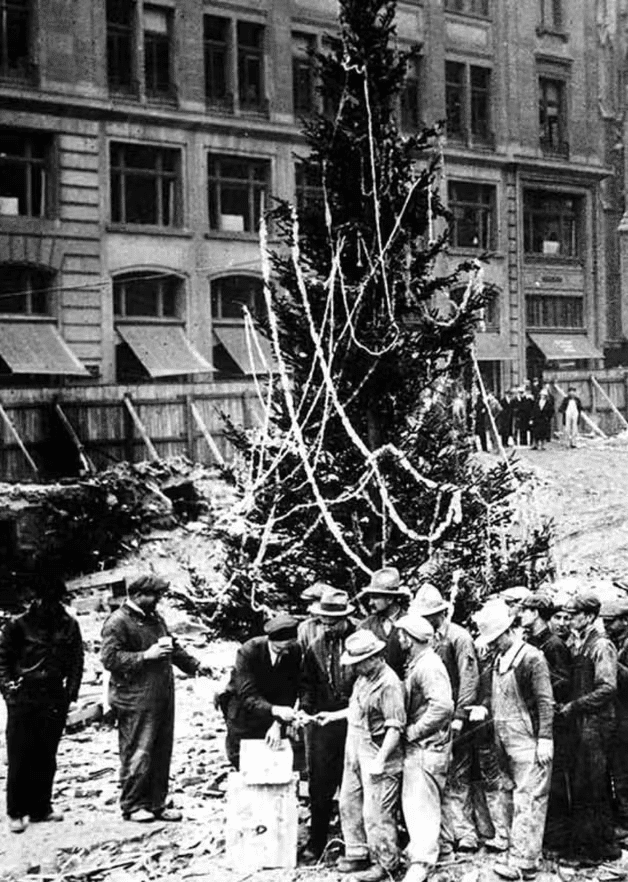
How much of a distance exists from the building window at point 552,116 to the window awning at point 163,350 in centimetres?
1709

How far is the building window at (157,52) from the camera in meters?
32.5

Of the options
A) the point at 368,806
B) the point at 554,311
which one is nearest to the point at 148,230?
the point at 554,311

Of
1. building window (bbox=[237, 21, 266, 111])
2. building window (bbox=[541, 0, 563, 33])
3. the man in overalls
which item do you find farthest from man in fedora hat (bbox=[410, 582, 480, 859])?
building window (bbox=[541, 0, 563, 33])

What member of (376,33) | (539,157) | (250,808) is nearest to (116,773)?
(250,808)

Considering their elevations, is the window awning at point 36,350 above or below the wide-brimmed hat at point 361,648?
above

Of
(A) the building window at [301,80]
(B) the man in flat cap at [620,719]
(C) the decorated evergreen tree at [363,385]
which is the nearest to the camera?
(B) the man in flat cap at [620,719]

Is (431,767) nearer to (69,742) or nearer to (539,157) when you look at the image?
(69,742)

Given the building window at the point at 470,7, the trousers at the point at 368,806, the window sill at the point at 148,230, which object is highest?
the building window at the point at 470,7

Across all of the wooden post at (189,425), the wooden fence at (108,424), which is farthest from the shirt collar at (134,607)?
the wooden post at (189,425)

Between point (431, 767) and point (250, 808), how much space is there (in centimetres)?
132

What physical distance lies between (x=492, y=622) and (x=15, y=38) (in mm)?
26452

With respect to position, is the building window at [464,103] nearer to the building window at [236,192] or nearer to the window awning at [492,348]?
the window awning at [492,348]

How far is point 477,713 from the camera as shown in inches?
322

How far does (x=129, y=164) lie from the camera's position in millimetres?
32406
